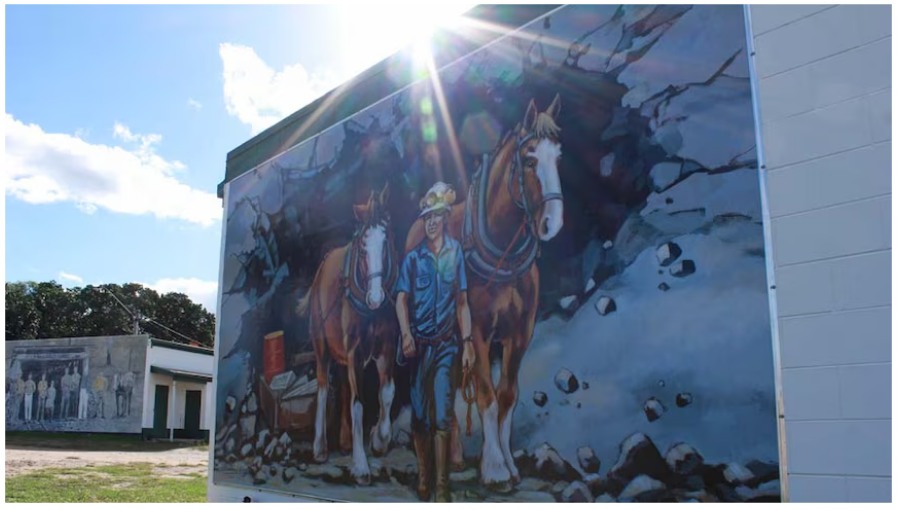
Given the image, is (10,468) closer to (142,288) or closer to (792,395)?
(792,395)

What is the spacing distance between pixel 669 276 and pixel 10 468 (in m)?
15.5

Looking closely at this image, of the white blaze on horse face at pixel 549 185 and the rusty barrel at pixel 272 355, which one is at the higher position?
the white blaze on horse face at pixel 549 185

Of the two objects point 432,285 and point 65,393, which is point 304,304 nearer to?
point 432,285

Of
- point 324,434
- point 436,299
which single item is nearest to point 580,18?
point 436,299

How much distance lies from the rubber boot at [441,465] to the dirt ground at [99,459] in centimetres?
1020

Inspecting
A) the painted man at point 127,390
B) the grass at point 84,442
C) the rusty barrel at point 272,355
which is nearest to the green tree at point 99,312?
the grass at point 84,442

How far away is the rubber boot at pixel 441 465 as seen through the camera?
6.05 m

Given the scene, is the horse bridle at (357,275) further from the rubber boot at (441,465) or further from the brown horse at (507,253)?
the rubber boot at (441,465)

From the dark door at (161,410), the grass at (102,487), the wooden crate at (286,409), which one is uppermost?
the wooden crate at (286,409)

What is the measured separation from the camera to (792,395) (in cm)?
401

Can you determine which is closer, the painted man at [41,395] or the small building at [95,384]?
the small building at [95,384]

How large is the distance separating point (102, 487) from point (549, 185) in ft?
32.8

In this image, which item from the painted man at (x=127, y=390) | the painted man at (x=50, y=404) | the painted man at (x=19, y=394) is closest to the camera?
the painted man at (x=127, y=390)

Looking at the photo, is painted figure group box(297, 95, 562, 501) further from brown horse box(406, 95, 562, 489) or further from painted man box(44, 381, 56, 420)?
painted man box(44, 381, 56, 420)
